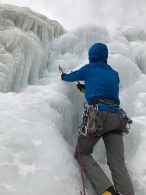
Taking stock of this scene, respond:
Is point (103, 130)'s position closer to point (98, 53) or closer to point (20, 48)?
point (98, 53)

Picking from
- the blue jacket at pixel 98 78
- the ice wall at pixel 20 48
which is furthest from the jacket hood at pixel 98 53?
the ice wall at pixel 20 48

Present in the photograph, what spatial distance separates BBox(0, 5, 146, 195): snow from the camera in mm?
4035

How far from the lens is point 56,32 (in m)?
10.4

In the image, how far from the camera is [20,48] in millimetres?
7320

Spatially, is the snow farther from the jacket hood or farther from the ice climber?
the jacket hood

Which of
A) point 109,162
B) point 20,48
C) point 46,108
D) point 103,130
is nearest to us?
point 109,162

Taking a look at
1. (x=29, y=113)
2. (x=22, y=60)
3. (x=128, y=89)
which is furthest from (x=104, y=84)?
(x=128, y=89)

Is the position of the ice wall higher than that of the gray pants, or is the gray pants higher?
the ice wall

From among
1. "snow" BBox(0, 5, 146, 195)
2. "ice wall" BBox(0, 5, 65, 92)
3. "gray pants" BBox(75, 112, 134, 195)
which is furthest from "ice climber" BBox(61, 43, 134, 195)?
"ice wall" BBox(0, 5, 65, 92)

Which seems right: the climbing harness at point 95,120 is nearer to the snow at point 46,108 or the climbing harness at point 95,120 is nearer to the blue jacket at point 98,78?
the blue jacket at point 98,78

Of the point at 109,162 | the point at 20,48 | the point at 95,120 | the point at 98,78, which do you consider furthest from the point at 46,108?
the point at 20,48

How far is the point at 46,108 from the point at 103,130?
129 centimetres

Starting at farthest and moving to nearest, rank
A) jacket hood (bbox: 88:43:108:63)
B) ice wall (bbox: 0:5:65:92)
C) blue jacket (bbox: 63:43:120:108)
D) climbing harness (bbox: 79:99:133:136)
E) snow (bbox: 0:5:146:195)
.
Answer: ice wall (bbox: 0:5:65:92), jacket hood (bbox: 88:43:108:63), blue jacket (bbox: 63:43:120:108), climbing harness (bbox: 79:99:133:136), snow (bbox: 0:5:146:195)

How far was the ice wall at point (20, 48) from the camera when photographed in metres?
6.66
